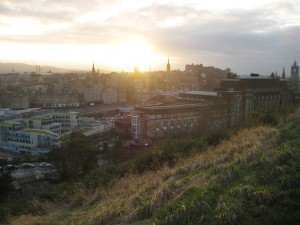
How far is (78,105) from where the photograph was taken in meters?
48.7

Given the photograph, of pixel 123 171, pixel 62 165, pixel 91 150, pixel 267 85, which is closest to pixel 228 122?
pixel 267 85

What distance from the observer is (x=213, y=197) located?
4156 mm

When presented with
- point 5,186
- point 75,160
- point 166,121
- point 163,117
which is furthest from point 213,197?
point 166,121

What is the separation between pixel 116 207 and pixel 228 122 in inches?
858

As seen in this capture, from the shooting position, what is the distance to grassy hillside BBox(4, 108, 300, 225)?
363cm

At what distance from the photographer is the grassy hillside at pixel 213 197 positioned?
3.63m

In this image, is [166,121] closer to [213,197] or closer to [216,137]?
[216,137]

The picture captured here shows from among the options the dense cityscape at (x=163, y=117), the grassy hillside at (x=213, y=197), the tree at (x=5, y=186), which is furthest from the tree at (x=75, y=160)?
the dense cityscape at (x=163, y=117)

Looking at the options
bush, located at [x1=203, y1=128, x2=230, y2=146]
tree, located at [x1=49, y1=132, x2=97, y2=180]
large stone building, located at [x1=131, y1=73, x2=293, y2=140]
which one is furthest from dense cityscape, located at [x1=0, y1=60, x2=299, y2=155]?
tree, located at [x1=49, y1=132, x2=97, y2=180]

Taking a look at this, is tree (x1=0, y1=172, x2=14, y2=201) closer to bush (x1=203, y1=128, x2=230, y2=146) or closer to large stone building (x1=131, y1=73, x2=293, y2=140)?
bush (x1=203, y1=128, x2=230, y2=146)

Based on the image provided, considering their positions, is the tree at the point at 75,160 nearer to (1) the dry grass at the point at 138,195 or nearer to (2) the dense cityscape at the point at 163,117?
(1) the dry grass at the point at 138,195

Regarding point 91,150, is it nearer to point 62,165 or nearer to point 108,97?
point 62,165

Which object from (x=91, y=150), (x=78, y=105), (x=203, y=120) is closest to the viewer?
(x=91, y=150)

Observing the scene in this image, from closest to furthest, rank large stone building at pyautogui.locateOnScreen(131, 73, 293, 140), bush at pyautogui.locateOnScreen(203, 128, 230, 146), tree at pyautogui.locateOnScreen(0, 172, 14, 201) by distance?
bush at pyautogui.locateOnScreen(203, 128, 230, 146) → tree at pyautogui.locateOnScreen(0, 172, 14, 201) → large stone building at pyautogui.locateOnScreen(131, 73, 293, 140)
